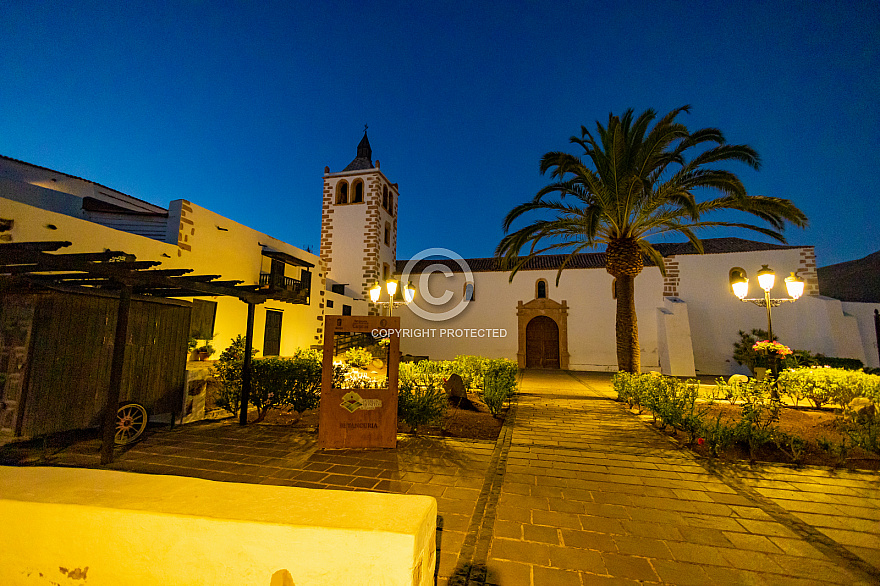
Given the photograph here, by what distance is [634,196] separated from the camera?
9.36m

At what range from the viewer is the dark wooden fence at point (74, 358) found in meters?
4.80

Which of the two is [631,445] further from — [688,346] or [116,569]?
[688,346]

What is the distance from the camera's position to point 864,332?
53.0 ft

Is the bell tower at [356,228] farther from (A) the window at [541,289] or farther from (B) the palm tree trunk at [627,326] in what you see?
(B) the palm tree trunk at [627,326]

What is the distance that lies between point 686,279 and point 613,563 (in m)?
19.0

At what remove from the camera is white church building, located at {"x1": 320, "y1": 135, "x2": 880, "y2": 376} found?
16.6 meters

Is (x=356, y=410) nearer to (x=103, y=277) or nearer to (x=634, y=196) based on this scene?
(x=103, y=277)

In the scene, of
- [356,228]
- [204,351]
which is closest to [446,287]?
[356,228]

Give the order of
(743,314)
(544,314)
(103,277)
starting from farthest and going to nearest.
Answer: (544,314)
(743,314)
(103,277)

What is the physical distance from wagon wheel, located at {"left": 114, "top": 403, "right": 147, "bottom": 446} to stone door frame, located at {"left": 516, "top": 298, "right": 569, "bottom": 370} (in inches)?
648

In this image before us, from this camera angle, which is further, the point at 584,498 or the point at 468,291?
the point at 468,291

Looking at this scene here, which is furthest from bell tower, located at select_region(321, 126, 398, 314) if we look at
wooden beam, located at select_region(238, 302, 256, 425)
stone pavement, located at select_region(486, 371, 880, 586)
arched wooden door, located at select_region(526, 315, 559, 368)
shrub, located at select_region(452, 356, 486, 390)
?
stone pavement, located at select_region(486, 371, 880, 586)

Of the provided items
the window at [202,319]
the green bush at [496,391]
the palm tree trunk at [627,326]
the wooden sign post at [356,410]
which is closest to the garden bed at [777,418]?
the palm tree trunk at [627,326]

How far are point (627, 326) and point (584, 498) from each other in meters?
7.36
